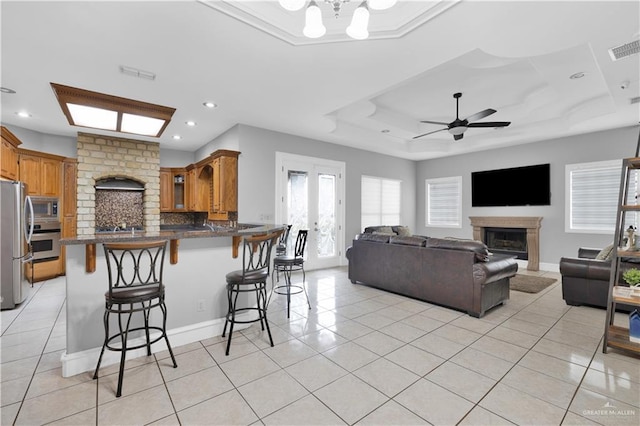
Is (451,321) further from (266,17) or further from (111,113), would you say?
(111,113)

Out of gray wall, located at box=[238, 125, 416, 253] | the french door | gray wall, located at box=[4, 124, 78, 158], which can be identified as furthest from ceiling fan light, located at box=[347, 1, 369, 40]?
gray wall, located at box=[4, 124, 78, 158]

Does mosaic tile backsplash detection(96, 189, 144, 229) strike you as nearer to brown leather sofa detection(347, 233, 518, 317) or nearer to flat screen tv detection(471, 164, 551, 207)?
brown leather sofa detection(347, 233, 518, 317)

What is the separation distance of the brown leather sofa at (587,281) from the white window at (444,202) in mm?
3890

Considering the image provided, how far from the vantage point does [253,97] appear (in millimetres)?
3947

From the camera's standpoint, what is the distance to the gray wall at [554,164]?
17.9 ft

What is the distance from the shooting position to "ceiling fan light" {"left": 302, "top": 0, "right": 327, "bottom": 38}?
1.99 metres

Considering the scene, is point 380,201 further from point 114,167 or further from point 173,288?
point 114,167

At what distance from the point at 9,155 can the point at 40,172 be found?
753 millimetres

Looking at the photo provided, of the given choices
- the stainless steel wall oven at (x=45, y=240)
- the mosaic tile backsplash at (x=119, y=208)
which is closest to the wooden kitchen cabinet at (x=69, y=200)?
the stainless steel wall oven at (x=45, y=240)

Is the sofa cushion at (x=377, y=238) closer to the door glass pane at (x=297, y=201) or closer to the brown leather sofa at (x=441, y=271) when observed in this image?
the brown leather sofa at (x=441, y=271)

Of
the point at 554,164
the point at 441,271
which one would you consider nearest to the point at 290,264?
the point at 441,271

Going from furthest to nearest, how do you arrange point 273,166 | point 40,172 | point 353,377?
point 273,166 < point 40,172 < point 353,377

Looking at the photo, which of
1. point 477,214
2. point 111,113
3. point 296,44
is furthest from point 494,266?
point 111,113

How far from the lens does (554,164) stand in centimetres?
612
